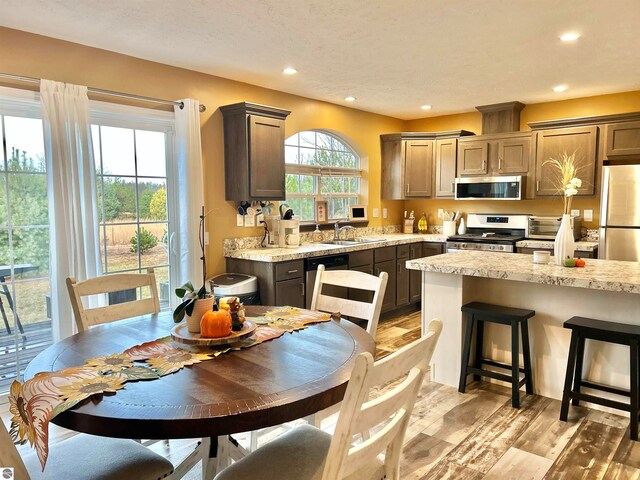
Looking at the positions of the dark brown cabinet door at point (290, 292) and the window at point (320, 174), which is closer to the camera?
the dark brown cabinet door at point (290, 292)

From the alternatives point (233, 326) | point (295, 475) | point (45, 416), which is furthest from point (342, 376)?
point (45, 416)

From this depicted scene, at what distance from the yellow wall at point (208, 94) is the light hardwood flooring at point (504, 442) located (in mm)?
2198

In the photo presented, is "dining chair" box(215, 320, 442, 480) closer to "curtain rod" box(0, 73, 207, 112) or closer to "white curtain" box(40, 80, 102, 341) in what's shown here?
"white curtain" box(40, 80, 102, 341)

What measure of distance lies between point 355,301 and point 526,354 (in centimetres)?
146

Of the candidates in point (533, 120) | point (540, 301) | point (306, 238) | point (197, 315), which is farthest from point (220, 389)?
point (533, 120)

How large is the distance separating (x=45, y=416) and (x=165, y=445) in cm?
144

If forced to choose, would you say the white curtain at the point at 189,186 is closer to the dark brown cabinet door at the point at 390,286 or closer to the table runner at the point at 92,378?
the table runner at the point at 92,378

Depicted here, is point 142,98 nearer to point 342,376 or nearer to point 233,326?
point 233,326

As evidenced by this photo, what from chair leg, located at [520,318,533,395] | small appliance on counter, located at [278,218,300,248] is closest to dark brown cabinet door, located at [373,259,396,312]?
small appliance on counter, located at [278,218,300,248]

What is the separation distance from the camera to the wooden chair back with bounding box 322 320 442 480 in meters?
1.01

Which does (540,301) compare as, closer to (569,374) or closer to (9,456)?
(569,374)

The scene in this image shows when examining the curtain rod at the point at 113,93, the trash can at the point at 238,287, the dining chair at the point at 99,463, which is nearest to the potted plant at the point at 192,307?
the dining chair at the point at 99,463

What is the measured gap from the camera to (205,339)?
66.9 inches

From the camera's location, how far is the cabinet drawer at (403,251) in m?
5.29
